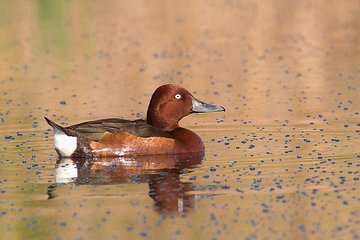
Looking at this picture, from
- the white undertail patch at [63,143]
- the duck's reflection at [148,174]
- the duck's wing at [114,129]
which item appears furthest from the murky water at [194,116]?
the duck's wing at [114,129]

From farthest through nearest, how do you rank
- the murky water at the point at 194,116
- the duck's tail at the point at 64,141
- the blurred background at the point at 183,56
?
the blurred background at the point at 183,56 < the duck's tail at the point at 64,141 < the murky water at the point at 194,116

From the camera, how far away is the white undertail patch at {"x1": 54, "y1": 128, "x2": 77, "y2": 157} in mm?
11133

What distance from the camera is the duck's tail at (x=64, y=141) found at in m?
11.1

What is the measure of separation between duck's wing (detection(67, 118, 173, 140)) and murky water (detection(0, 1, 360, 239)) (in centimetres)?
32

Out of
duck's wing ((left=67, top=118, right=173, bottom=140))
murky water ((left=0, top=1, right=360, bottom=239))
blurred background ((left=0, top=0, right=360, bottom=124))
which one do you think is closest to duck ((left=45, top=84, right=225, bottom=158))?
duck's wing ((left=67, top=118, right=173, bottom=140))

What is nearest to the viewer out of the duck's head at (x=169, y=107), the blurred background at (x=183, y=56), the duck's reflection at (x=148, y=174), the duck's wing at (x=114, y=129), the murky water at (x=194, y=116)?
the murky water at (x=194, y=116)

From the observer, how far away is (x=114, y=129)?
11281 mm

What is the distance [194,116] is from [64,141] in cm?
281

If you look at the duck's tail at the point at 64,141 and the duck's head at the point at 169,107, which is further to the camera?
the duck's head at the point at 169,107

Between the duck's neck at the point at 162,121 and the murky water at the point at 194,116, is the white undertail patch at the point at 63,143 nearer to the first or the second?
the murky water at the point at 194,116

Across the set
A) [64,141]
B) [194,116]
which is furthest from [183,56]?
[64,141]

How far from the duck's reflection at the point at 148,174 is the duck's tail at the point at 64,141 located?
0.09 meters

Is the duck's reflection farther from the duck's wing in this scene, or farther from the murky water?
the duck's wing

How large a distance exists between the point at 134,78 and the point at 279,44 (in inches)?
153
